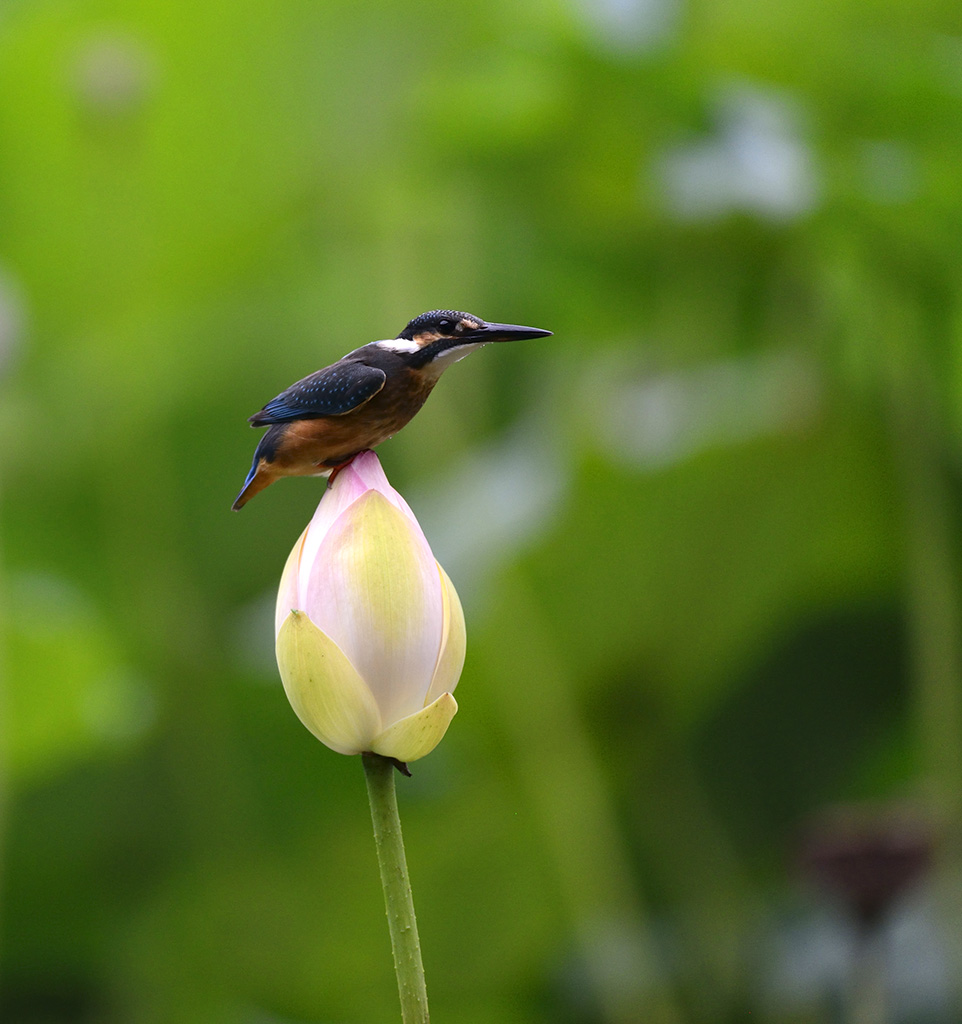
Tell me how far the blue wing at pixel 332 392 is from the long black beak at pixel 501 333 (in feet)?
0.08

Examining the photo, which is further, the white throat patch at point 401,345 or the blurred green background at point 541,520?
the blurred green background at point 541,520

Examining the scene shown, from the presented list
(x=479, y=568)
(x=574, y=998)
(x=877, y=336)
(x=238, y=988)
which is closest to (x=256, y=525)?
(x=479, y=568)

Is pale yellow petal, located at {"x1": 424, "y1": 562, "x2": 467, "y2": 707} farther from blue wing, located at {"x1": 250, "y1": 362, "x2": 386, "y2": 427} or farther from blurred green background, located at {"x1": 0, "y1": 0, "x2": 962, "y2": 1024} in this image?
blurred green background, located at {"x1": 0, "y1": 0, "x2": 962, "y2": 1024}

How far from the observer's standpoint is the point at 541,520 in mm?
1143

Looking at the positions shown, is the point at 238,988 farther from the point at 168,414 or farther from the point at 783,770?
the point at 168,414

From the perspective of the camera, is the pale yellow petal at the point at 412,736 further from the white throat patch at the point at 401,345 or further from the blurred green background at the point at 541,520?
the blurred green background at the point at 541,520

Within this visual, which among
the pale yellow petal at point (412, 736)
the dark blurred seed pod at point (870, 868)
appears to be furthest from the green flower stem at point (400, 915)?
the dark blurred seed pod at point (870, 868)

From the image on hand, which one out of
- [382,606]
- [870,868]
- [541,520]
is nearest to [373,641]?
[382,606]

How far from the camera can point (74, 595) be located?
1.38 metres

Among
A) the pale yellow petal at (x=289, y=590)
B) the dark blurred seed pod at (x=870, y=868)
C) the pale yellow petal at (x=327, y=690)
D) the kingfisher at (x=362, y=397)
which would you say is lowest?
the dark blurred seed pod at (x=870, y=868)

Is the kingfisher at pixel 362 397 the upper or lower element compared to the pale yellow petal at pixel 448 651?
upper

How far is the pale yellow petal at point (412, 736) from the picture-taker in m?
0.25

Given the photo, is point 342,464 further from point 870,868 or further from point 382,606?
point 870,868

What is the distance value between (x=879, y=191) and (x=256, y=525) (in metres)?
0.88
